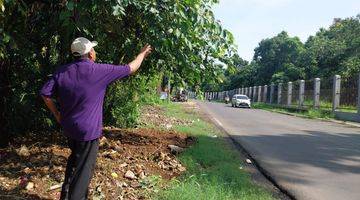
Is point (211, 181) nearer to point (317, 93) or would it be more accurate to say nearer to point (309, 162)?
point (309, 162)

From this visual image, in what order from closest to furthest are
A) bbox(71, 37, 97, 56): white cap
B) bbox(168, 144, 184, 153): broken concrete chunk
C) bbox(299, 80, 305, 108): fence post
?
bbox(71, 37, 97, 56): white cap < bbox(168, 144, 184, 153): broken concrete chunk < bbox(299, 80, 305, 108): fence post

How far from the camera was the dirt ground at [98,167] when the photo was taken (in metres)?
6.03

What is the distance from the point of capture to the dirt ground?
19.8 feet

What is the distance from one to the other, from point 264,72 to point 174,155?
221 ft

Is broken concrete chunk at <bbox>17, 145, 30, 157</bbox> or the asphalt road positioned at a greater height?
broken concrete chunk at <bbox>17, 145, 30, 157</bbox>

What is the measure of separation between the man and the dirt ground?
42.0 inches

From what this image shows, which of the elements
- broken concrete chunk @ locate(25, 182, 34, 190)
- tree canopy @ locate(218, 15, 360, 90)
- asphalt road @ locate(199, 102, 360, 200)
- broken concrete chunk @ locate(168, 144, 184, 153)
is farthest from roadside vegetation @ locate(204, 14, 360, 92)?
broken concrete chunk @ locate(25, 182, 34, 190)

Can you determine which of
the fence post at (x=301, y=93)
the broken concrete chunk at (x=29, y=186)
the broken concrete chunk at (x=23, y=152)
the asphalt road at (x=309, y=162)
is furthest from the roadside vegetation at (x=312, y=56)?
the broken concrete chunk at (x=29, y=186)

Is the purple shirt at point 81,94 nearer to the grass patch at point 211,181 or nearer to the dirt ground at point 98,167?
the dirt ground at point 98,167

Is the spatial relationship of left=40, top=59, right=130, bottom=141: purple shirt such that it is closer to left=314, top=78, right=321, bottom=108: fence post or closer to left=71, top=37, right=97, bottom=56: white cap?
left=71, top=37, right=97, bottom=56: white cap

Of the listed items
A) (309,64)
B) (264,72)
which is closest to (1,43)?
(309,64)

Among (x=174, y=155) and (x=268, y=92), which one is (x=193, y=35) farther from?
(x=268, y=92)

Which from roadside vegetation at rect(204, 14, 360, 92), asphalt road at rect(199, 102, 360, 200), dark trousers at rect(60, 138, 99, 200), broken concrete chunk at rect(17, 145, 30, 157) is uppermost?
roadside vegetation at rect(204, 14, 360, 92)

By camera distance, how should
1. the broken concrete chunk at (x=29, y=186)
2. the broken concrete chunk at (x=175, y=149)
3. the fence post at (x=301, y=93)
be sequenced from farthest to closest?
1. the fence post at (x=301, y=93)
2. the broken concrete chunk at (x=175, y=149)
3. the broken concrete chunk at (x=29, y=186)
